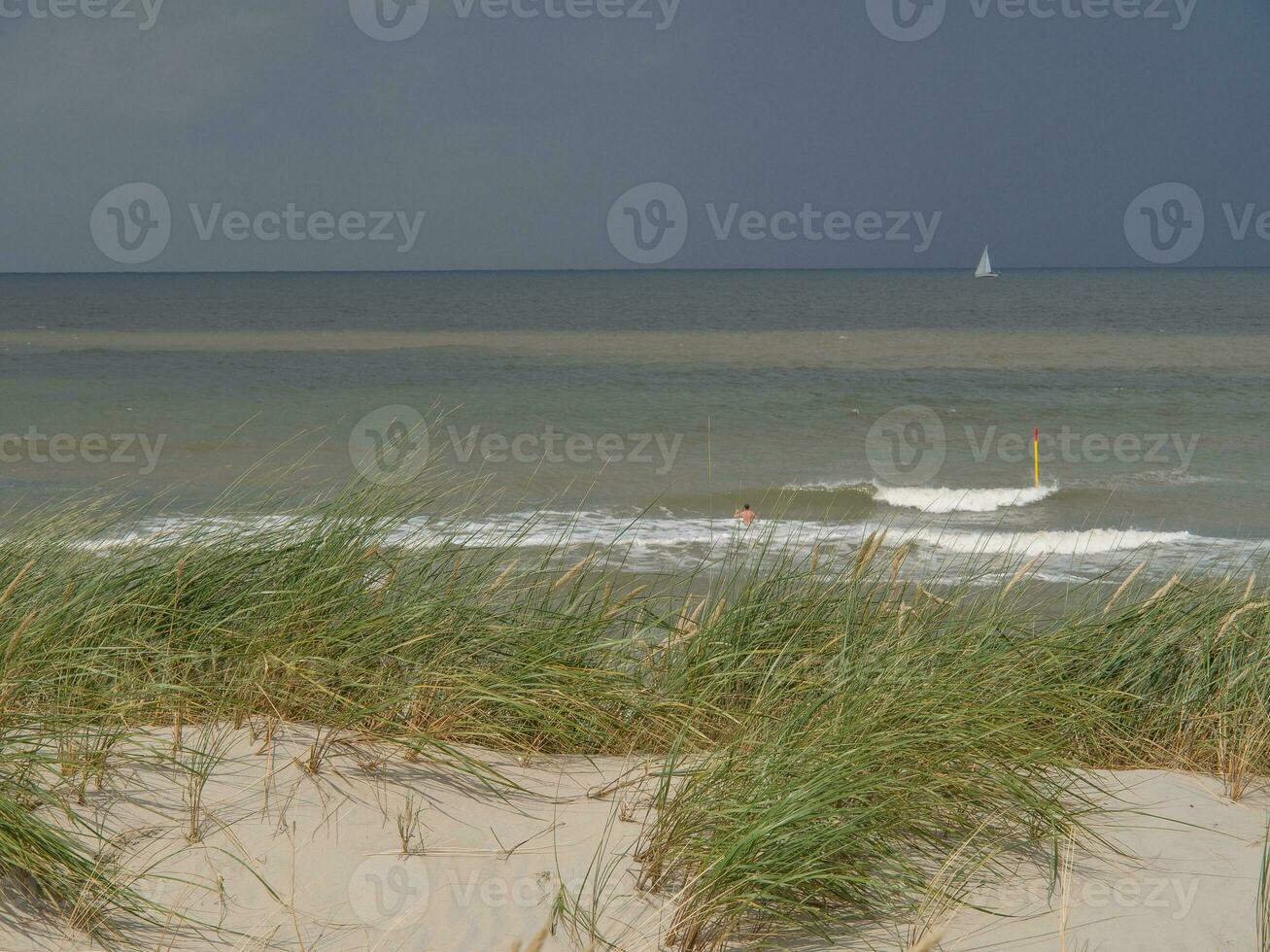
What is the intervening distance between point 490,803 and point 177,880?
84 centimetres

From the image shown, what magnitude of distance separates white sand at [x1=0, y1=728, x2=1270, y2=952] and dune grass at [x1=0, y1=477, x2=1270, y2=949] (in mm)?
83

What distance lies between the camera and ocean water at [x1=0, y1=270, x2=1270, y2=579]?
12.6 meters

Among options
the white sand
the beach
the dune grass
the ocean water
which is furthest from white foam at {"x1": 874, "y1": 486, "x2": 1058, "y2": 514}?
the white sand

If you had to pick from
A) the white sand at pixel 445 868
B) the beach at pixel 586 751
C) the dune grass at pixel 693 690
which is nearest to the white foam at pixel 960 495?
the beach at pixel 586 751

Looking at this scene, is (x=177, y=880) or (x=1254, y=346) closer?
(x=177, y=880)

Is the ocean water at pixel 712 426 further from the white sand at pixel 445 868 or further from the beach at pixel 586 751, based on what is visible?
the white sand at pixel 445 868

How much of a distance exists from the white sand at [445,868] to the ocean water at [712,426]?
1394 mm

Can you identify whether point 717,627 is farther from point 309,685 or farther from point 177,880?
point 177,880

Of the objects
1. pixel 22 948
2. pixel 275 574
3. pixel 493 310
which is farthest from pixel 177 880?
pixel 493 310

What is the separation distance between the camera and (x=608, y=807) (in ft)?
10.0

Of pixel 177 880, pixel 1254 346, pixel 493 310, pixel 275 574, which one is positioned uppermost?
pixel 493 310

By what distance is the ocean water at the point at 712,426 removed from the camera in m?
12.6

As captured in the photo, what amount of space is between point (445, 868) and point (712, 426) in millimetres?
19776

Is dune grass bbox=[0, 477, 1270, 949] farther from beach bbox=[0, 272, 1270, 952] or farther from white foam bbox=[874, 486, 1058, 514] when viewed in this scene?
white foam bbox=[874, 486, 1058, 514]
